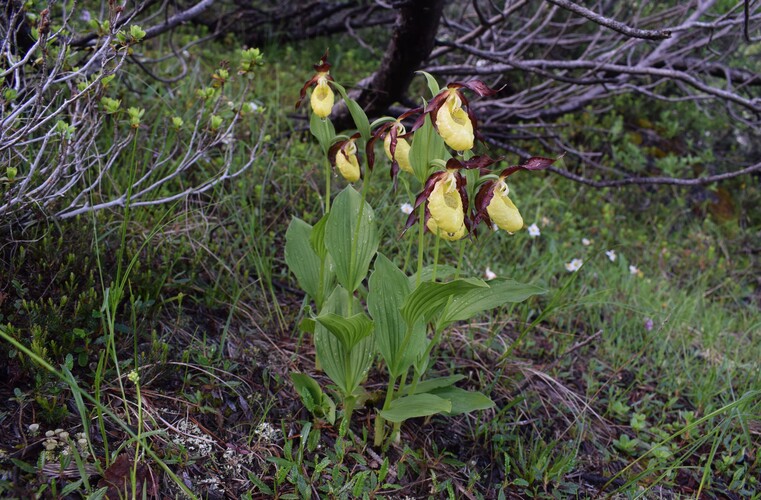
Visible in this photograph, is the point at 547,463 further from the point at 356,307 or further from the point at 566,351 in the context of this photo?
the point at 356,307

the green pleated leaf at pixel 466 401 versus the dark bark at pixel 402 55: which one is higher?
the dark bark at pixel 402 55

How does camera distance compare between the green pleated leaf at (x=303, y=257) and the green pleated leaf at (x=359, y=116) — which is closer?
the green pleated leaf at (x=359, y=116)

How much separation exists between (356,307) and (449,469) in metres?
0.59

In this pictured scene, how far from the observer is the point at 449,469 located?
1639 mm

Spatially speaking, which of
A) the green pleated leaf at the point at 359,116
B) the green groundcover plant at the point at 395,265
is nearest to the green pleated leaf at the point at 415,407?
the green groundcover plant at the point at 395,265

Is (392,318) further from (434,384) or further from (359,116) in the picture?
(359,116)

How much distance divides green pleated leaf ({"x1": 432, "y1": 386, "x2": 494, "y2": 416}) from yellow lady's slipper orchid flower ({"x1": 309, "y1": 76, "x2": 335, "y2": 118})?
2.97 feet

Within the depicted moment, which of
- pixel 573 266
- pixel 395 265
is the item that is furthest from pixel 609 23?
pixel 573 266

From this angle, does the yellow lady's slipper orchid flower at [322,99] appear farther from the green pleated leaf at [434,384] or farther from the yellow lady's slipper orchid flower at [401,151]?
the green pleated leaf at [434,384]

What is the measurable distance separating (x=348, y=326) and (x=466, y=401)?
456 mm

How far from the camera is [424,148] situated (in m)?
1.35

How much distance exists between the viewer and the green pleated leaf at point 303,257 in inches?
71.8

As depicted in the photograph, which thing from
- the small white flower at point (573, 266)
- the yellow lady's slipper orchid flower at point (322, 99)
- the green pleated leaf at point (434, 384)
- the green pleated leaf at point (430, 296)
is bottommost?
the small white flower at point (573, 266)

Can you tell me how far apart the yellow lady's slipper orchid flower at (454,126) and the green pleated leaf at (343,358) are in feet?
1.96
